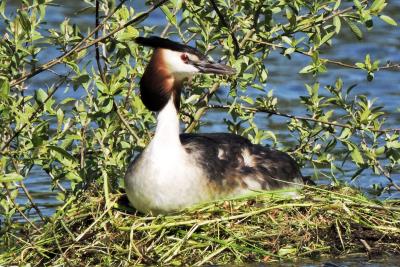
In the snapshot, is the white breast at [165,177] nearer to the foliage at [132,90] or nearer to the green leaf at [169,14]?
the foliage at [132,90]

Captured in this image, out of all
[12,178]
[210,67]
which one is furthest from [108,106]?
[12,178]

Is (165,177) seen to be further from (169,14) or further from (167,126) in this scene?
(169,14)

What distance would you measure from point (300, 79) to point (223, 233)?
764 centimetres

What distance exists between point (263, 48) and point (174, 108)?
4.32ft

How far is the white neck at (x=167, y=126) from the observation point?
9.00 m

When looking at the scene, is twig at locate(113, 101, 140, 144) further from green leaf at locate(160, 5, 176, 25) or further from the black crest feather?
green leaf at locate(160, 5, 176, 25)

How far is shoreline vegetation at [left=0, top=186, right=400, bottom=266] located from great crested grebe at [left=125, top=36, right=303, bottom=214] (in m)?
0.12

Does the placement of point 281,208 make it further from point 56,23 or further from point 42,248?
point 56,23

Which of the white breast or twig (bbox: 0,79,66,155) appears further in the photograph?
the white breast

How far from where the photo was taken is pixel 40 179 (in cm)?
1265

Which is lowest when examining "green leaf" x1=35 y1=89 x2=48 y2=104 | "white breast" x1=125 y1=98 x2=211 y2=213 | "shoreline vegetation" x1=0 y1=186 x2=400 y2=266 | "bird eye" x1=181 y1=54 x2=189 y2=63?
"shoreline vegetation" x1=0 y1=186 x2=400 y2=266

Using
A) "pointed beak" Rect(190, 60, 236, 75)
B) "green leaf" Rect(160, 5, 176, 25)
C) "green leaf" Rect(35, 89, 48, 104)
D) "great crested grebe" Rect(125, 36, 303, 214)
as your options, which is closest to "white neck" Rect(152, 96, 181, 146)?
"great crested grebe" Rect(125, 36, 303, 214)

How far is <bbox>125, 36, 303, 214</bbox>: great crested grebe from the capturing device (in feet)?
29.1

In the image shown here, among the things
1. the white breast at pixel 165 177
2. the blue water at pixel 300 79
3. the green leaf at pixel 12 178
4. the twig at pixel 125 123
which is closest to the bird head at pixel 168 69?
the white breast at pixel 165 177
